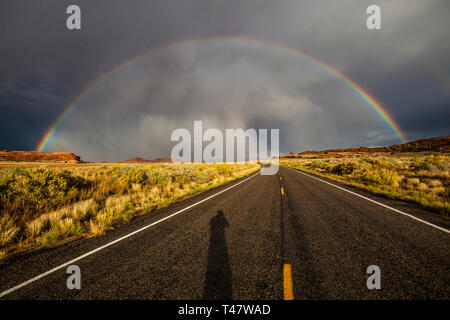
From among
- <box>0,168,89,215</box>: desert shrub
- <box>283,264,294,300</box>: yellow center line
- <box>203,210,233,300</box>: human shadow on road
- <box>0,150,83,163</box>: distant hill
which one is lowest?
<box>203,210,233,300</box>: human shadow on road

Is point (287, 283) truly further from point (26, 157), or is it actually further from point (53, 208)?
point (26, 157)

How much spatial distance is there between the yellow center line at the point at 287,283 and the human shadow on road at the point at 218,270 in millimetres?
724

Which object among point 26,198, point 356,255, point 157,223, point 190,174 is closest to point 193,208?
point 157,223

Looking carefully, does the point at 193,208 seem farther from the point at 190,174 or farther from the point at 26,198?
the point at 190,174

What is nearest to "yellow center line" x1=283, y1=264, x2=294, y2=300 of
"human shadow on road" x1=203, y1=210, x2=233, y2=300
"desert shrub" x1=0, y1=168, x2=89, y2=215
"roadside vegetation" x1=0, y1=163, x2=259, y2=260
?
"human shadow on road" x1=203, y1=210, x2=233, y2=300

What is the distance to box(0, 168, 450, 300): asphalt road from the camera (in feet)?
7.11

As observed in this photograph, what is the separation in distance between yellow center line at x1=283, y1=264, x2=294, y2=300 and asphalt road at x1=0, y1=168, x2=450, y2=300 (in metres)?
0.02

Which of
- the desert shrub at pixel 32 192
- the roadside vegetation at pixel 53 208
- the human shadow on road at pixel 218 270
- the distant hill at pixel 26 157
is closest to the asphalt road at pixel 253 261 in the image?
the human shadow on road at pixel 218 270

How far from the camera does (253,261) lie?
2.79m

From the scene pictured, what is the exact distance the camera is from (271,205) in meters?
6.29

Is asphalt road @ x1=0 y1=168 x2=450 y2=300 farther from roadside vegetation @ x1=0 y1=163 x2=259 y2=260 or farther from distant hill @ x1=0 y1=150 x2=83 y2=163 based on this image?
distant hill @ x1=0 y1=150 x2=83 y2=163

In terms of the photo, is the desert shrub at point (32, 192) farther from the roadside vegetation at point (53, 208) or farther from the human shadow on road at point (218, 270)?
the human shadow on road at point (218, 270)
